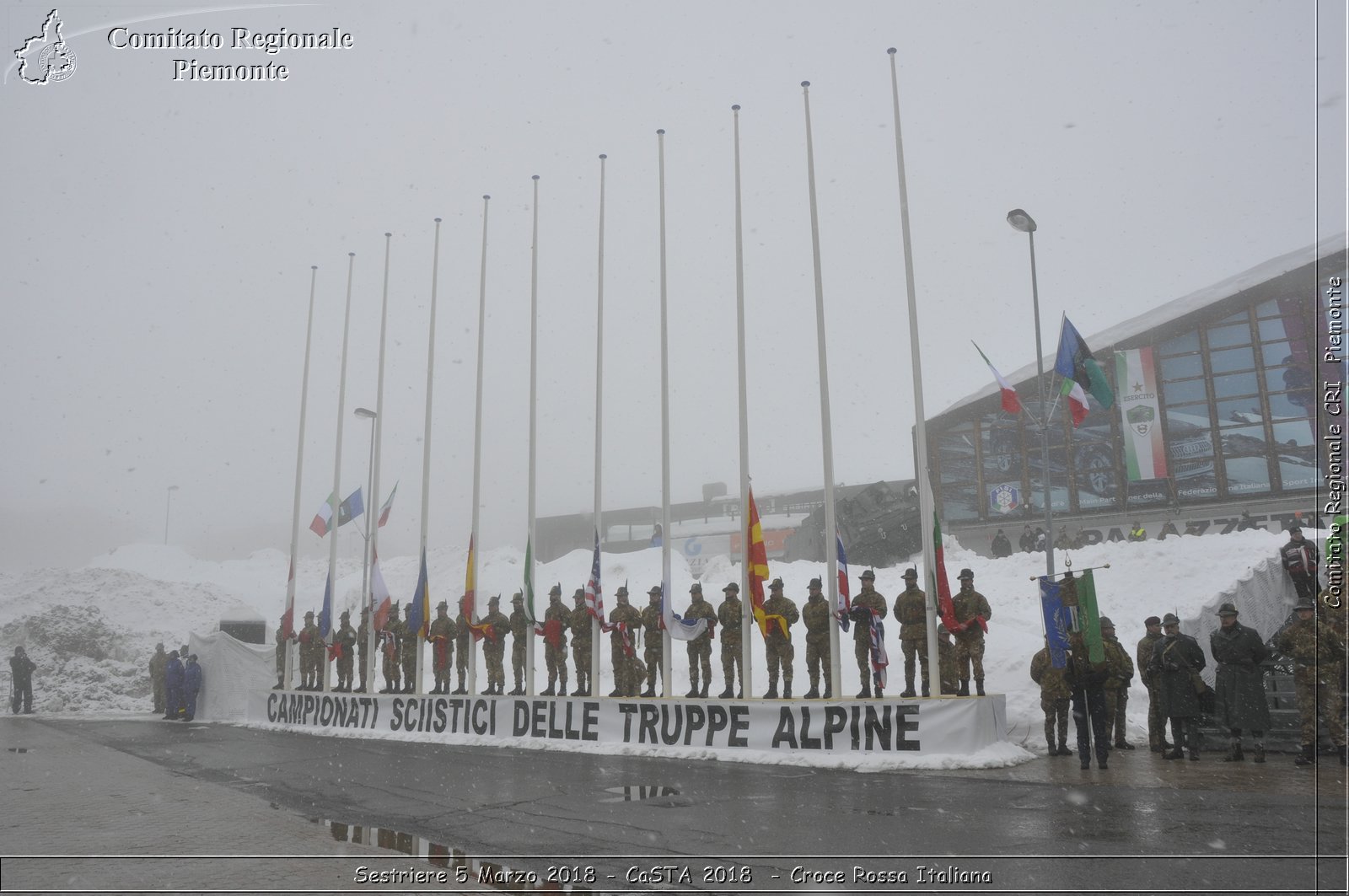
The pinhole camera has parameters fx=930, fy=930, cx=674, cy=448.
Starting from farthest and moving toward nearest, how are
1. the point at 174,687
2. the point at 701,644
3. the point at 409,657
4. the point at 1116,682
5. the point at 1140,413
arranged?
the point at 1140,413, the point at 174,687, the point at 409,657, the point at 701,644, the point at 1116,682

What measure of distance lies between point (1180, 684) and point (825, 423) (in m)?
5.84

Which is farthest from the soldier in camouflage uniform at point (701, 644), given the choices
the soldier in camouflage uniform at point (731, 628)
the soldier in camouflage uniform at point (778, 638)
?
the soldier in camouflage uniform at point (778, 638)

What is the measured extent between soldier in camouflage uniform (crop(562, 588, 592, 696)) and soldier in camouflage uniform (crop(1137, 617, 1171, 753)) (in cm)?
894

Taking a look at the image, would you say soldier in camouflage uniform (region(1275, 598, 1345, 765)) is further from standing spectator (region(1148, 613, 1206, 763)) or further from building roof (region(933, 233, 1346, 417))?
building roof (region(933, 233, 1346, 417))

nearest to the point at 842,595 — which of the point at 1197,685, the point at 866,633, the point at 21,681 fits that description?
the point at 866,633

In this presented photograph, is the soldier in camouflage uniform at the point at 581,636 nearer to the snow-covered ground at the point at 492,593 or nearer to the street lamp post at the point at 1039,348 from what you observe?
the snow-covered ground at the point at 492,593

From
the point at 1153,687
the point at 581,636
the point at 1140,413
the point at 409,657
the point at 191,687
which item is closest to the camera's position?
the point at 1153,687

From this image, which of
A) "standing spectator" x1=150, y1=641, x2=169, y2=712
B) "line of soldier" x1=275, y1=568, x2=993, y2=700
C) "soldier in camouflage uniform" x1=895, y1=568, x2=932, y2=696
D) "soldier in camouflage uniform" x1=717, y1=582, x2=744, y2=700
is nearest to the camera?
"line of soldier" x1=275, y1=568, x2=993, y2=700

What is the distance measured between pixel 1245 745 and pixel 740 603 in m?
7.18

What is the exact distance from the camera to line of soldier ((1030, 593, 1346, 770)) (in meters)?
10.4

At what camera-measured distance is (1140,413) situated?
34.9 meters

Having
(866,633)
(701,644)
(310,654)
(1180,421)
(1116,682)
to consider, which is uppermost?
(1180,421)

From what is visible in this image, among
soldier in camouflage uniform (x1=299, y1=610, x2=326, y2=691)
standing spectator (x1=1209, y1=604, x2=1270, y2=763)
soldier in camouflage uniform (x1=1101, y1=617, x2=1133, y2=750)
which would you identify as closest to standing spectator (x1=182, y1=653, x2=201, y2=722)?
soldier in camouflage uniform (x1=299, y1=610, x2=326, y2=691)

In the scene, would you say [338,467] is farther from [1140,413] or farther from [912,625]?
[1140,413]
